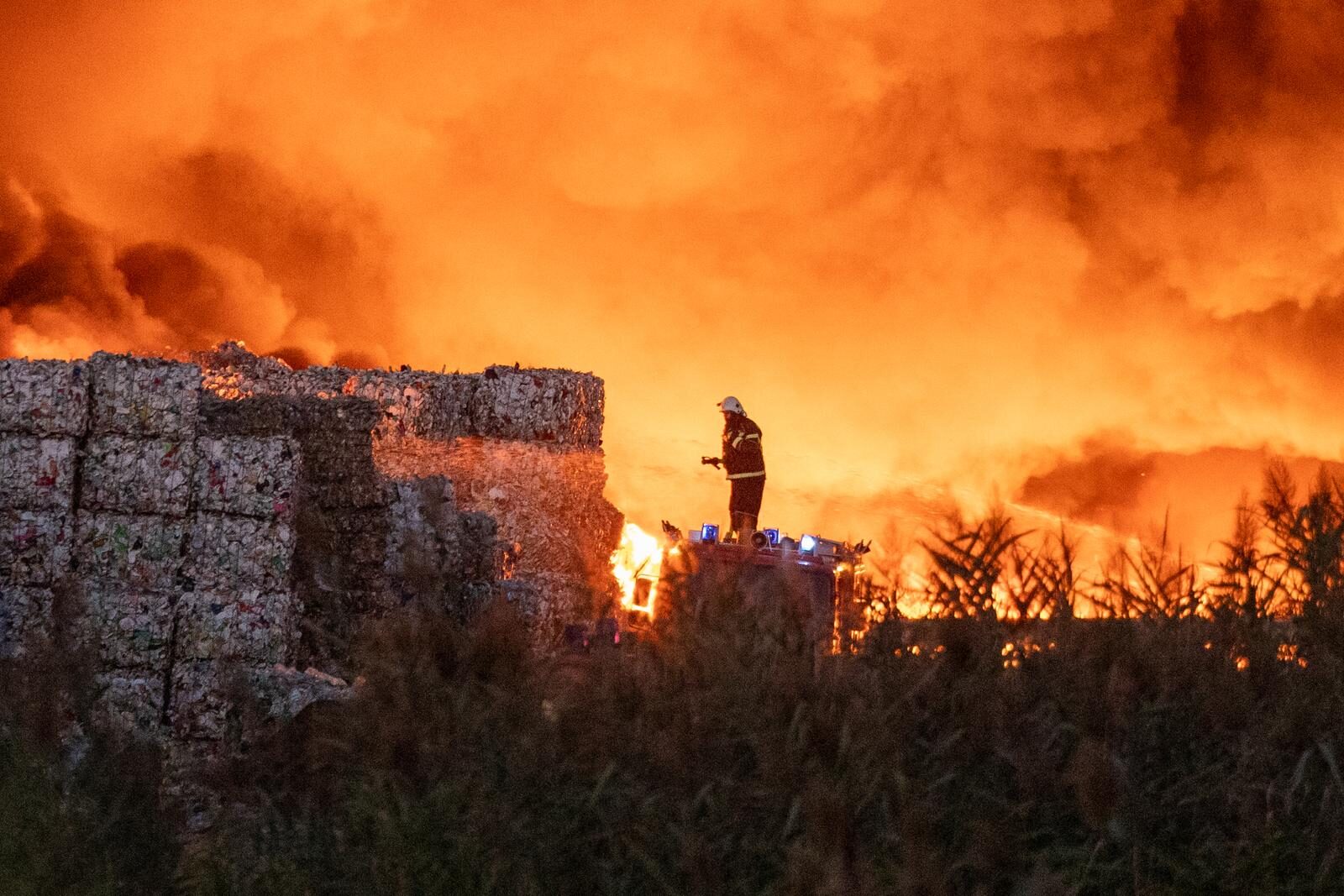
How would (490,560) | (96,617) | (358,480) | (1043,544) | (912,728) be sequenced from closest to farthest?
(912,728), (1043,544), (96,617), (358,480), (490,560)

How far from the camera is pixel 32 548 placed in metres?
9.70

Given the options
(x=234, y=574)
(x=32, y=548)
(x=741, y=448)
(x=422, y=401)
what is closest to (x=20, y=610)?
(x=32, y=548)

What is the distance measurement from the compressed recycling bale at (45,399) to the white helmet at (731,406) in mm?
6978

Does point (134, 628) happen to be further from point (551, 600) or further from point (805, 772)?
point (551, 600)

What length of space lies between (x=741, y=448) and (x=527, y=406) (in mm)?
2738

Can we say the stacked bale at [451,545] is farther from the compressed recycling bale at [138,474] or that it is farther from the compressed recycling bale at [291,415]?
the compressed recycling bale at [138,474]

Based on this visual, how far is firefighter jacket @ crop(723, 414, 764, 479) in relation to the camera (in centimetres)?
1554

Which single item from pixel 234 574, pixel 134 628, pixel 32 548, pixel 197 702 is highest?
pixel 32 548

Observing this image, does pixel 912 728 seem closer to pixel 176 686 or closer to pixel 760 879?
pixel 760 879

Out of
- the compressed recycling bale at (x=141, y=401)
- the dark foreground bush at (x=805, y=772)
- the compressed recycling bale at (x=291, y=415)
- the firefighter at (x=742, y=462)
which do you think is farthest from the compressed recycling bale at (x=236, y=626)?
the firefighter at (x=742, y=462)

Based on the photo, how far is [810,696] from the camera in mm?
4688

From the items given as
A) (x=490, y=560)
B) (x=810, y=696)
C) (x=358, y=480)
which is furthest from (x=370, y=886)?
(x=490, y=560)

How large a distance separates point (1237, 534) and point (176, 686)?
640 centimetres

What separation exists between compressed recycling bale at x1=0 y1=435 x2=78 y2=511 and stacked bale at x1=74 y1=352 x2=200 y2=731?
108 mm
